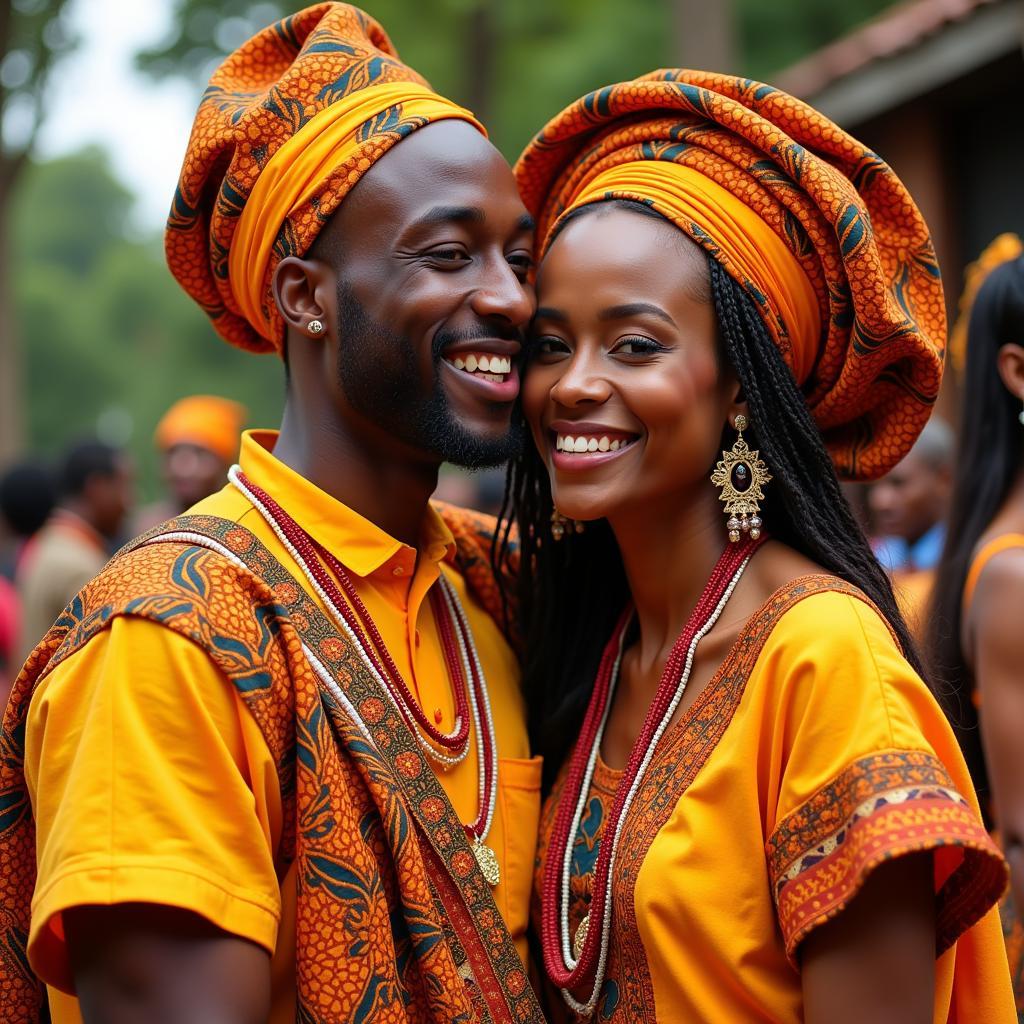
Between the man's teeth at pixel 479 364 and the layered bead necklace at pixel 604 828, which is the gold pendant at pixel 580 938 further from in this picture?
the man's teeth at pixel 479 364

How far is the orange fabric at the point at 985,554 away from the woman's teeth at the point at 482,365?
1500 mm

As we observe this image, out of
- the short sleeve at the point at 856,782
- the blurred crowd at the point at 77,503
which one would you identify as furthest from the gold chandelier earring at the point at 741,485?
the blurred crowd at the point at 77,503

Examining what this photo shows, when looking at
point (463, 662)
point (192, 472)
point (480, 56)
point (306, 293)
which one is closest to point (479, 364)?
point (306, 293)

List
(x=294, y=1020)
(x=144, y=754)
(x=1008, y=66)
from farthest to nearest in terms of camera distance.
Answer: (x=1008, y=66) → (x=294, y=1020) → (x=144, y=754)

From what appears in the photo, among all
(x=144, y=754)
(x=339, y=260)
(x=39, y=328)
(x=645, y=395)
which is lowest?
(x=39, y=328)

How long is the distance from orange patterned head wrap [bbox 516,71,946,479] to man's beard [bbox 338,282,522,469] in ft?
1.54

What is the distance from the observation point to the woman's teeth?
9.50ft

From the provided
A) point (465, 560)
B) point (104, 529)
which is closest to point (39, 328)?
point (104, 529)

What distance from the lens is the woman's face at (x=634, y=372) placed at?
2.77m

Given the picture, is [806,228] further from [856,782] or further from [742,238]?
[856,782]

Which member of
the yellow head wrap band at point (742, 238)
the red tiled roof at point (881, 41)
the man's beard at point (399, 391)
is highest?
the red tiled roof at point (881, 41)

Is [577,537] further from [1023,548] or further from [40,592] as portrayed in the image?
[40,592]

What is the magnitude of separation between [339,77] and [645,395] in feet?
3.26

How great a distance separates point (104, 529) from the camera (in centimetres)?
838
